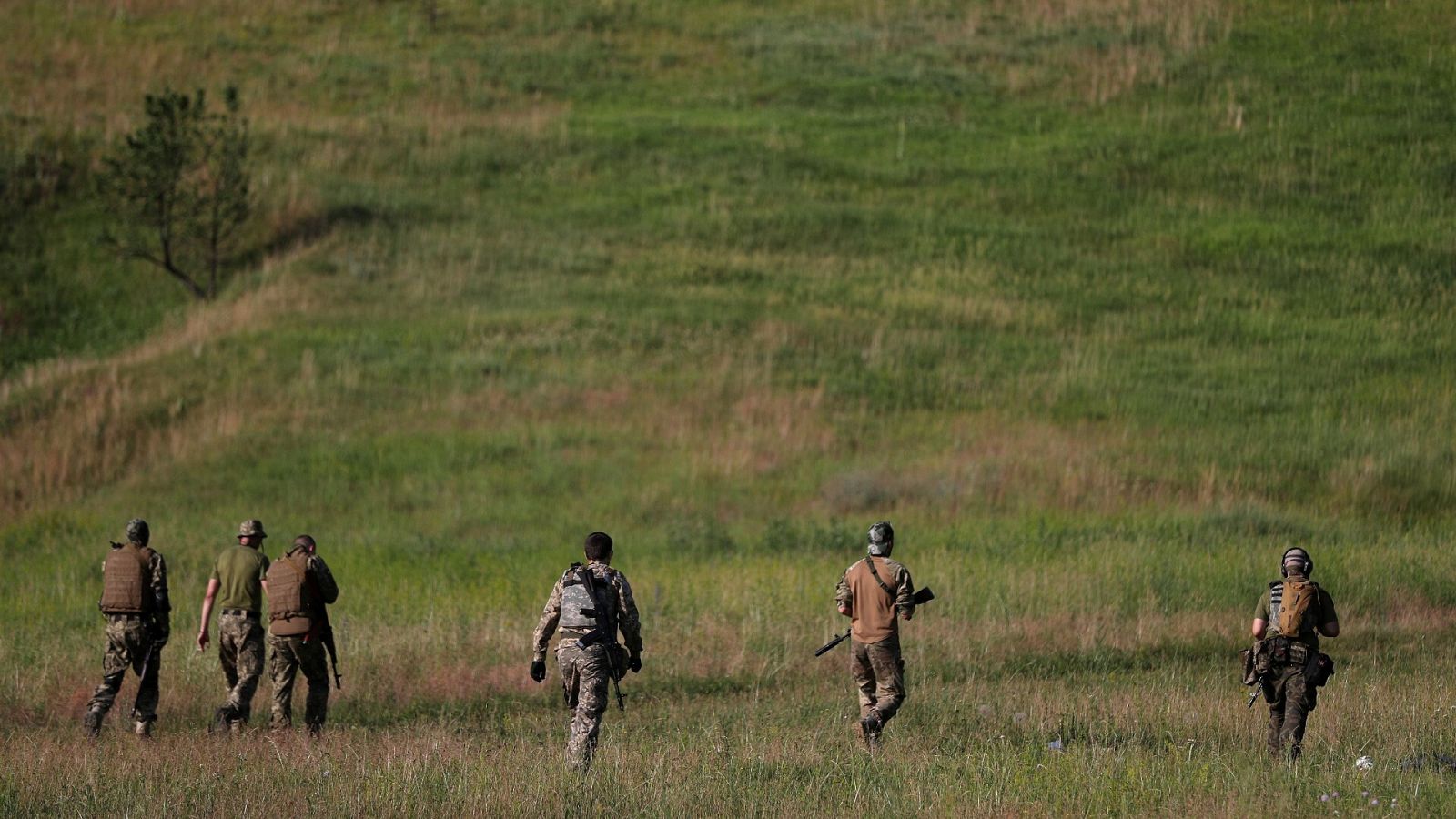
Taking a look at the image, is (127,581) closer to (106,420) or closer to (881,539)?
(881,539)

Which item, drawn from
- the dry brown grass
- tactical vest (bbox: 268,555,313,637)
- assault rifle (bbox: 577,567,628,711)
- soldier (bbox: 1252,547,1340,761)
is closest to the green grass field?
the dry brown grass

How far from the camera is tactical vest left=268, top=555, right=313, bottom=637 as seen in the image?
563 inches

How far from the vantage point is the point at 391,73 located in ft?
166

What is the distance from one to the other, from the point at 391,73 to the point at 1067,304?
82.8ft

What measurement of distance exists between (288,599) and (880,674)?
528 centimetres

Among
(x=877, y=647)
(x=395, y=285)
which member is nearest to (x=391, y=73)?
(x=395, y=285)

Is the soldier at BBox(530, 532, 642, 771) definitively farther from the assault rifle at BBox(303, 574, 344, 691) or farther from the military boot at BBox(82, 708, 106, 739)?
the military boot at BBox(82, 708, 106, 739)

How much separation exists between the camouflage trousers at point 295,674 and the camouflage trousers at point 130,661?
3.90 ft

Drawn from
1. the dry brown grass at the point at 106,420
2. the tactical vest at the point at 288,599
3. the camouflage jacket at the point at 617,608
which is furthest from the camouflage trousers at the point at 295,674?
the dry brown grass at the point at 106,420

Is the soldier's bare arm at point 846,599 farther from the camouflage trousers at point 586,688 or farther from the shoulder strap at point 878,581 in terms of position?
the camouflage trousers at point 586,688

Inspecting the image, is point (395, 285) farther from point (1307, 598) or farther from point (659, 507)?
point (1307, 598)

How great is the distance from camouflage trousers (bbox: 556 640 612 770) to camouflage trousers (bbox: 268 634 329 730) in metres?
3.83

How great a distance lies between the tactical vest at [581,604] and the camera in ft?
37.7

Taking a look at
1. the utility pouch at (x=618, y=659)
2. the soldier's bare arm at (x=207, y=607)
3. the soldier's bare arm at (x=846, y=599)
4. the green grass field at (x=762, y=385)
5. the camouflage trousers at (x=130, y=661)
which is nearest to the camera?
the utility pouch at (x=618, y=659)
